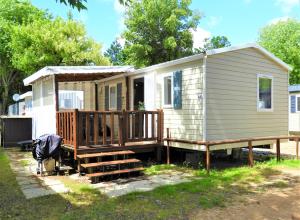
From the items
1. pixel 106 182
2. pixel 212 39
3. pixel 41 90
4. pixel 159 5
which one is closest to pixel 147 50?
pixel 159 5

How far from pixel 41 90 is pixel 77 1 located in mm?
6899

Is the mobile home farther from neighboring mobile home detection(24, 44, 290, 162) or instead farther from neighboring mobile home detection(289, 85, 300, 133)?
neighboring mobile home detection(289, 85, 300, 133)

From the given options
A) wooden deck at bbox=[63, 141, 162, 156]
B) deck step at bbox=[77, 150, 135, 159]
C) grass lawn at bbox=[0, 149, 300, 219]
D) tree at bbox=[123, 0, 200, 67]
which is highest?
tree at bbox=[123, 0, 200, 67]

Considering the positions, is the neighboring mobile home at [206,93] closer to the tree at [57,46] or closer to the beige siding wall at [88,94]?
the beige siding wall at [88,94]

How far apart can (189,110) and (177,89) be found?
73 cm

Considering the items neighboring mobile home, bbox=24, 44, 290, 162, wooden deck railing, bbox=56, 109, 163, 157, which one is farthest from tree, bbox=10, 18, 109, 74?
wooden deck railing, bbox=56, 109, 163, 157

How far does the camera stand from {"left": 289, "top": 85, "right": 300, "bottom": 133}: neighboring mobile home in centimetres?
1853

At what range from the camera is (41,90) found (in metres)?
11.2

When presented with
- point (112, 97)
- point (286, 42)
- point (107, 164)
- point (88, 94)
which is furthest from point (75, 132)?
point (286, 42)

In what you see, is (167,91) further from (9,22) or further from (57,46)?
(9,22)

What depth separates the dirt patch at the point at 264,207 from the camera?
15.5 feet

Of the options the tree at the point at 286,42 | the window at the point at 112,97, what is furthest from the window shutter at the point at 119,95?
the tree at the point at 286,42

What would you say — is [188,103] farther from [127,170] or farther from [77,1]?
[77,1]

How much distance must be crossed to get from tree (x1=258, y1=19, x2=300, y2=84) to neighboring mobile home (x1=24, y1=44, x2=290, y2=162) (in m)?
19.1
